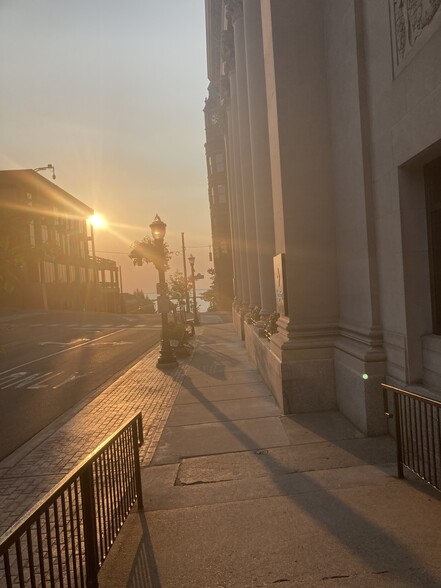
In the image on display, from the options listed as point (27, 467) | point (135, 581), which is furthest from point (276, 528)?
point (27, 467)

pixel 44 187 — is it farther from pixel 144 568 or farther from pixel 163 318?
pixel 144 568

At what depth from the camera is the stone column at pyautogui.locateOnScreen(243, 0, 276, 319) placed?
13820 millimetres

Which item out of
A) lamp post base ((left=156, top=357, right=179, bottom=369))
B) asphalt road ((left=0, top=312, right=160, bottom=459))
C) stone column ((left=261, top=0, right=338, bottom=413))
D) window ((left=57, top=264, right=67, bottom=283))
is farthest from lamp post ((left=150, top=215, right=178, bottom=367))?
window ((left=57, top=264, right=67, bottom=283))

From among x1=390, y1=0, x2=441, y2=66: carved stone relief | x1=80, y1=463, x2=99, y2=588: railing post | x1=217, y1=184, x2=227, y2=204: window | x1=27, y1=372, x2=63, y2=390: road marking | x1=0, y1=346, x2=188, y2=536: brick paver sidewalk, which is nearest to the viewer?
x1=80, y1=463, x2=99, y2=588: railing post

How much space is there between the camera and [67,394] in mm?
12383

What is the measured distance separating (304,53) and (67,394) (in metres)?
9.73

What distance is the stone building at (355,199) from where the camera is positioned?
239 inches

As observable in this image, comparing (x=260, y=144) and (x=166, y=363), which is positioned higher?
(x=260, y=144)

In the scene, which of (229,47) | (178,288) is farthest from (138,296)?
(229,47)

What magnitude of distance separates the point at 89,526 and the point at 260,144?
1229 cm

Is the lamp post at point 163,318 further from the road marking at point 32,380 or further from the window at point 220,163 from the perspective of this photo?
the window at point 220,163

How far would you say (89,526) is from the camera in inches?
135

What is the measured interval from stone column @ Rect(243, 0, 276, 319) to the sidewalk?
273 inches

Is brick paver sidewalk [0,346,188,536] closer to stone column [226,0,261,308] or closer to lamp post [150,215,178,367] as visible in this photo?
lamp post [150,215,178,367]
